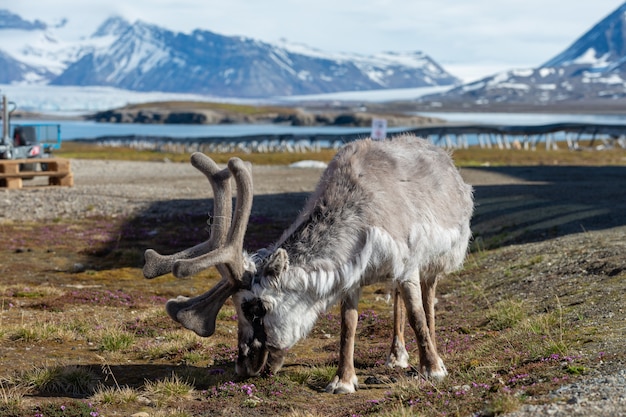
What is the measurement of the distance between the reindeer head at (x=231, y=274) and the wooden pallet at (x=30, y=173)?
2437cm

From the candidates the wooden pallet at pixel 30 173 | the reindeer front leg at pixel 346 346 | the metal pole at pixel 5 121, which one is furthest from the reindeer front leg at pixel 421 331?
the metal pole at pixel 5 121

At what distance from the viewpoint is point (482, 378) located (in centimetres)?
753

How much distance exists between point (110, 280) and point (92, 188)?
637 inches

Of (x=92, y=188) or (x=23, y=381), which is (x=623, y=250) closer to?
(x=23, y=381)

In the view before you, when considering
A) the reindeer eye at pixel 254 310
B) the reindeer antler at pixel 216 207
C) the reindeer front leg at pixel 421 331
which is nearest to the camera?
the reindeer eye at pixel 254 310

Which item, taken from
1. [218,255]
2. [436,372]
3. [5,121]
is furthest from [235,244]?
[5,121]

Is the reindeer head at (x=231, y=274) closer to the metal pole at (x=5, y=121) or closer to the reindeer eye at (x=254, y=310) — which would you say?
the reindeer eye at (x=254, y=310)

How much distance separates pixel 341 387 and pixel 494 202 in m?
16.1

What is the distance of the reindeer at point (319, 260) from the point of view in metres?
7.41

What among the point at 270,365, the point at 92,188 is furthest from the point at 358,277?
the point at 92,188

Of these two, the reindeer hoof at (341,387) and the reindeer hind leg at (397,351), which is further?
the reindeer hind leg at (397,351)

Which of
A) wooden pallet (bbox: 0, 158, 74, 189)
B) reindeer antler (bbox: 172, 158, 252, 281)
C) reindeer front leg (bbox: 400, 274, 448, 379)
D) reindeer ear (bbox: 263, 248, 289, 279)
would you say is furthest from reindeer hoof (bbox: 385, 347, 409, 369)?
wooden pallet (bbox: 0, 158, 74, 189)

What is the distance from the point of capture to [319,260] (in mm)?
7477

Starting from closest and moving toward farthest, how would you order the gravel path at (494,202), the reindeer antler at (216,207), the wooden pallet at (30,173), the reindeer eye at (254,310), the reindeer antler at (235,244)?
the gravel path at (494,202)
the reindeer antler at (235,244)
the reindeer eye at (254,310)
the reindeer antler at (216,207)
the wooden pallet at (30,173)
